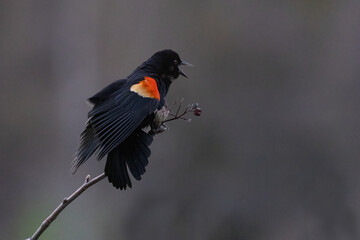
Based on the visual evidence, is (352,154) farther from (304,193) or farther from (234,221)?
(234,221)

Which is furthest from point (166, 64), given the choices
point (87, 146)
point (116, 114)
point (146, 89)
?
point (87, 146)

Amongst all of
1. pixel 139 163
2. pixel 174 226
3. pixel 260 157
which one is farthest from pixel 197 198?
pixel 139 163

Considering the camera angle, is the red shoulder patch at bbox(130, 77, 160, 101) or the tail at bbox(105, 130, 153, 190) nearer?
the tail at bbox(105, 130, 153, 190)

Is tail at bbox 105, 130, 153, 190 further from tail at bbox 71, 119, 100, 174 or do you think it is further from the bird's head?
the bird's head

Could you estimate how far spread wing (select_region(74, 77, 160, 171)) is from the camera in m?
1.93

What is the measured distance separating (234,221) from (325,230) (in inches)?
24.4

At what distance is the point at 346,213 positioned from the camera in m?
3.75

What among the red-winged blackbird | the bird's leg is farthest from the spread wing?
the bird's leg

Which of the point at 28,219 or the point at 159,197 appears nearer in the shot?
the point at 159,197

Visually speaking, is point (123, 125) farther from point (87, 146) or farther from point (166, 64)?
point (166, 64)

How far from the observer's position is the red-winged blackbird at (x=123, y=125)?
6.23 feet

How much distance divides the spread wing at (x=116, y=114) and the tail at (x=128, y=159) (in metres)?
0.05

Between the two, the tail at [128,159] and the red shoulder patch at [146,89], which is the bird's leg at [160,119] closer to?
the tail at [128,159]

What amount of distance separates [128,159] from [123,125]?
134mm
